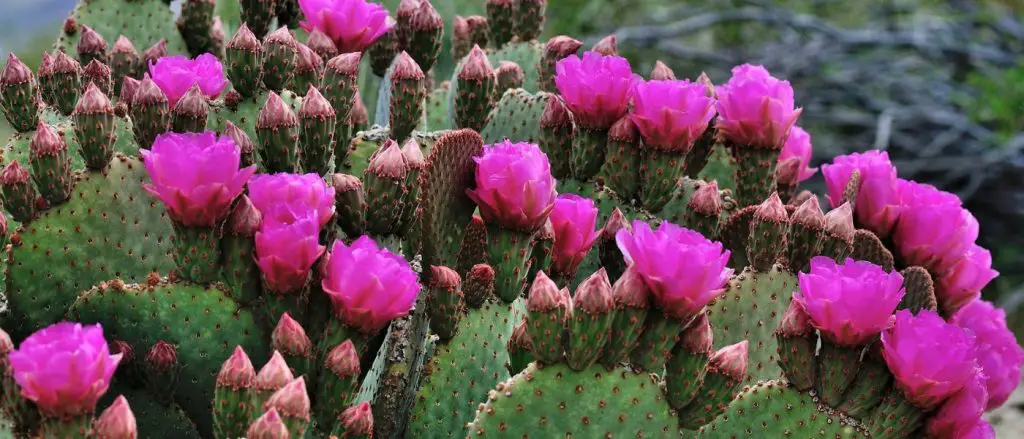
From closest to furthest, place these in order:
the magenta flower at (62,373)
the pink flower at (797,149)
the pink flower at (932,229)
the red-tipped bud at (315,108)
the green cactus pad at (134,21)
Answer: the magenta flower at (62,373), the red-tipped bud at (315,108), the pink flower at (932,229), the pink flower at (797,149), the green cactus pad at (134,21)

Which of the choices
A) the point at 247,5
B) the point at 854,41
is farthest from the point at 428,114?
the point at 854,41

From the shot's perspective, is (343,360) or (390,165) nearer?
(343,360)

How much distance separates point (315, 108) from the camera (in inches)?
55.4

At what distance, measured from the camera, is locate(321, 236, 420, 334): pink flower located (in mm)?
1163

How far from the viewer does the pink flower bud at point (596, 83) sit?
1.57 meters

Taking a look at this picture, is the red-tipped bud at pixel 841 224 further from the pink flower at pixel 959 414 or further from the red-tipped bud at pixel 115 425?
the red-tipped bud at pixel 115 425

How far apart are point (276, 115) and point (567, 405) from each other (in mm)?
530

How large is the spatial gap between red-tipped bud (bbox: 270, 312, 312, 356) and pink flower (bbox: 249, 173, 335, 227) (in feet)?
0.36

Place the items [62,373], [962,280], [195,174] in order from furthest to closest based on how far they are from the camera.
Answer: [962,280] < [195,174] < [62,373]

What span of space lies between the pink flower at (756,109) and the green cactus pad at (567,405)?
618mm

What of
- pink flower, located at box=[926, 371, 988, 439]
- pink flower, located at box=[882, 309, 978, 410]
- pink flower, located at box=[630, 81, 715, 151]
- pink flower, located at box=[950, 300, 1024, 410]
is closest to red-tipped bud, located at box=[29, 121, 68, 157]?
pink flower, located at box=[630, 81, 715, 151]

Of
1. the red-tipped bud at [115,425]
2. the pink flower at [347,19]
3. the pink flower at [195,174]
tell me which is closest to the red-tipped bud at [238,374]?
the red-tipped bud at [115,425]

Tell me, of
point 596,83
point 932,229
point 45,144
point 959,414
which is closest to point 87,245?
point 45,144

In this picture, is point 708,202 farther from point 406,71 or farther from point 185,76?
point 185,76
